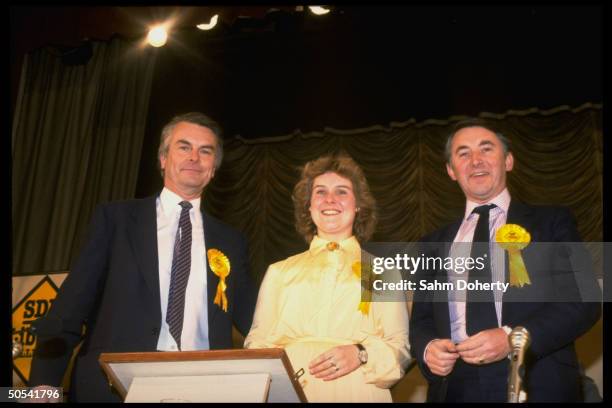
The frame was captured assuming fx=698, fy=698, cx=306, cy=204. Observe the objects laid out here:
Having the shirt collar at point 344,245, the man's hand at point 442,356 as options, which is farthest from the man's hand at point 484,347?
the shirt collar at point 344,245

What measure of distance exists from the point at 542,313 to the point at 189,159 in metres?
1.84

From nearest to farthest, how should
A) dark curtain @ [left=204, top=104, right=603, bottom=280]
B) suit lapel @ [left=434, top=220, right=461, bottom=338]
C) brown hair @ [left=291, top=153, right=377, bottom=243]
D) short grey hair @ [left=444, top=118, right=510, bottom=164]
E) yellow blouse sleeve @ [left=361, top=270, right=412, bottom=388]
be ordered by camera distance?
yellow blouse sleeve @ [left=361, top=270, right=412, bottom=388], suit lapel @ [left=434, top=220, right=461, bottom=338], short grey hair @ [left=444, top=118, right=510, bottom=164], brown hair @ [left=291, top=153, right=377, bottom=243], dark curtain @ [left=204, top=104, right=603, bottom=280]

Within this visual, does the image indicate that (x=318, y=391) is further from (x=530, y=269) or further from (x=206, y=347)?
(x=530, y=269)

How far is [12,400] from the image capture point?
8.75 feet

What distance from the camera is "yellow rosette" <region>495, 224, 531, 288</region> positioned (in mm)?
3010

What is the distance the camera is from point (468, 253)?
10.5ft

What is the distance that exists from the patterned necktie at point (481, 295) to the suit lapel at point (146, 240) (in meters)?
1.37

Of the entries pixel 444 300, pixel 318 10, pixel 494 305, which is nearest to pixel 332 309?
pixel 444 300

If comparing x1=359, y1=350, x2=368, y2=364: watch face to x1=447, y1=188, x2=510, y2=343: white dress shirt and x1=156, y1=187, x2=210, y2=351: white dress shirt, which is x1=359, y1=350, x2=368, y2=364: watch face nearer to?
x1=447, y1=188, x2=510, y2=343: white dress shirt

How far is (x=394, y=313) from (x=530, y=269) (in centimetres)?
63

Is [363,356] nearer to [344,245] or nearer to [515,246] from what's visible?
[344,245]

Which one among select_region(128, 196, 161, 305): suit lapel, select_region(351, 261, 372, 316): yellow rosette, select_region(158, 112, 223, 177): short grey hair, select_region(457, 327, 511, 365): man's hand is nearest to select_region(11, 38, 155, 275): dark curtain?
select_region(158, 112, 223, 177): short grey hair

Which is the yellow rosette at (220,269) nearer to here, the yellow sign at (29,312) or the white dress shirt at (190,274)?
the white dress shirt at (190,274)

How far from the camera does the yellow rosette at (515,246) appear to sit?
9.87ft
